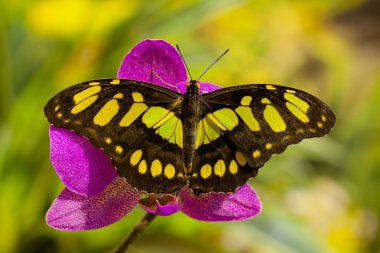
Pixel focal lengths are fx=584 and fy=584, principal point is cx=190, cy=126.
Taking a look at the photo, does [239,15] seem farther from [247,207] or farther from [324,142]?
[247,207]

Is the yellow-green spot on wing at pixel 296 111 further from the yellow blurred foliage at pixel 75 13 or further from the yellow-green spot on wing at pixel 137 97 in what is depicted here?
the yellow blurred foliage at pixel 75 13

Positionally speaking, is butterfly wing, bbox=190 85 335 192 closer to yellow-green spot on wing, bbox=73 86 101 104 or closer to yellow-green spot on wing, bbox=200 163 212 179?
yellow-green spot on wing, bbox=200 163 212 179

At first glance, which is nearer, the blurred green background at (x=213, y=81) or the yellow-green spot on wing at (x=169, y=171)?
the yellow-green spot on wing at (x=169, y=171)

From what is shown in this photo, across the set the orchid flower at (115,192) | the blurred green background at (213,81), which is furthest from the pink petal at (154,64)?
the blurred green background at (213,81)

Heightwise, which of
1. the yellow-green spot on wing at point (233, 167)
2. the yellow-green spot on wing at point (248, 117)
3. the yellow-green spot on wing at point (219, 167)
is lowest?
the yellow-green spot on wing at point (219, 167)

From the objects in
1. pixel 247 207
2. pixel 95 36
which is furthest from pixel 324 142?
pixel 247 207

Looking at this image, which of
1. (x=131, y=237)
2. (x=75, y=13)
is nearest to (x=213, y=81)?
(x=75, y=13)

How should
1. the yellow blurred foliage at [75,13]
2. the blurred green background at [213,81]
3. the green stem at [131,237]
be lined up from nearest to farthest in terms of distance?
the green stem at [131,237] → the blurred green background at [213,81] → the yellow blurred foliage at [75,13]
